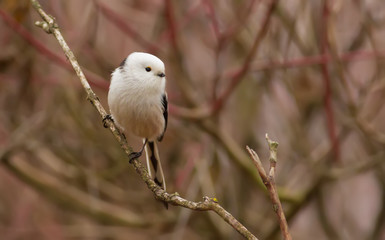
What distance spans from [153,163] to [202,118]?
1.58ft

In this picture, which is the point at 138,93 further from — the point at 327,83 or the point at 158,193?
the point at 327,83

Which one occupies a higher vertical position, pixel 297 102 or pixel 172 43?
pixel 297 102

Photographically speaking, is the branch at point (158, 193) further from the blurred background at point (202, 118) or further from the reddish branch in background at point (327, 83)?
the reddish branch in background at point (327, 83)

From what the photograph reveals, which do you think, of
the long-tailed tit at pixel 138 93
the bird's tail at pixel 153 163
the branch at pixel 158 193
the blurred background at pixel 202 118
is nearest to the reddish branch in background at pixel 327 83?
the blurred background at pixel 202 118

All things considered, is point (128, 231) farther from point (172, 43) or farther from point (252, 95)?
point (172, 43)

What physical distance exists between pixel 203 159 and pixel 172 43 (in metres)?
1.27

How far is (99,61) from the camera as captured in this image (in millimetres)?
4258

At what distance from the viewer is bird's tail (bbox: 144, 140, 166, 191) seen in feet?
10.4

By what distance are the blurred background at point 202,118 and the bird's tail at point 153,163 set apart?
0.93ft

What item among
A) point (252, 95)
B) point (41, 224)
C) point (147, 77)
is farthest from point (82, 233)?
point (147, 77)

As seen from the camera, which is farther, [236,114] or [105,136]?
[236,114]

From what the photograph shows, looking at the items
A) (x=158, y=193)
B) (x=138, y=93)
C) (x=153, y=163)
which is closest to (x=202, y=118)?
(x=153, y=163)

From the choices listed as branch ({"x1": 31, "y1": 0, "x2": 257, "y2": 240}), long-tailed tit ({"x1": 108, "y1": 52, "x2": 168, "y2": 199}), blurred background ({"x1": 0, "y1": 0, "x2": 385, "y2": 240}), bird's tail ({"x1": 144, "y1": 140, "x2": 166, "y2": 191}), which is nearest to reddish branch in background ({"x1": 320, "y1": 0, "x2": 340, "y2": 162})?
blurred background ({"x1": 0, "y1": 0, "x2": 385, "y2": 240})

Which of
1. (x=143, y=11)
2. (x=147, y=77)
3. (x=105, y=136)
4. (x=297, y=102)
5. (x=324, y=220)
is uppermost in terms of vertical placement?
(x=143, y=11)
